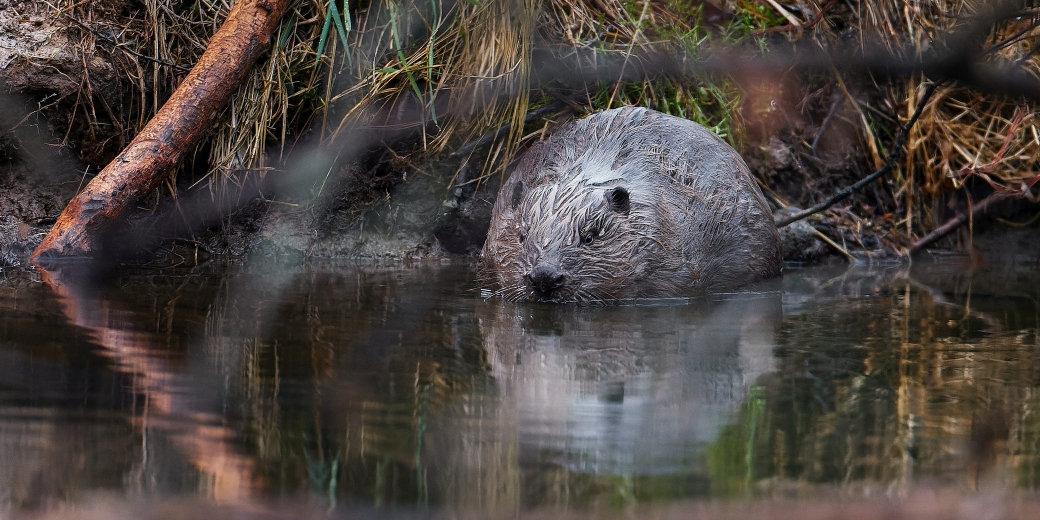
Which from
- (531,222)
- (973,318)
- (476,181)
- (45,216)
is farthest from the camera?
(476,181)

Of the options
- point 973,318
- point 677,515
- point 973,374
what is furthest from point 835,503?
point 973,318

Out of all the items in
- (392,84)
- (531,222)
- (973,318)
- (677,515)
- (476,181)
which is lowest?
(677,515)

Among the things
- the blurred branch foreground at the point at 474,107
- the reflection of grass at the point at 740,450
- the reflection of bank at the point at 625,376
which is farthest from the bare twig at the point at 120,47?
the reflection of grass at the point at 740,450

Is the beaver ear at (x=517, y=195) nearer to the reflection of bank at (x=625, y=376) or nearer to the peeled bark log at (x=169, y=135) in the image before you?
the reflection of bank at (x=625, y=376)

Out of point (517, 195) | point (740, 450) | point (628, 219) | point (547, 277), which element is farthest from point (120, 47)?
point (740, 450)

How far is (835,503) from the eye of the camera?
180cm

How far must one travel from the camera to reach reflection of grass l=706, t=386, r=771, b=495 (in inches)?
75.4

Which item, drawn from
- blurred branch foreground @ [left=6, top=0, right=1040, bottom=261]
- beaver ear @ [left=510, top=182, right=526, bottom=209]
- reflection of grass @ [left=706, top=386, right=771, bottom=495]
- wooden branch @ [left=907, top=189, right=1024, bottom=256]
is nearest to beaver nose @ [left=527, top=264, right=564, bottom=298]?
beaver ear @ [left=510, top=182, right=526, bottom=209]

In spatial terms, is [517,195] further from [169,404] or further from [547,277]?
[169,404]

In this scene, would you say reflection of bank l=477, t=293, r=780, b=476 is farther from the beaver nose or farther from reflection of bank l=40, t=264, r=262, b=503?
reflection of bank l=40, t=264, r=262, b=503

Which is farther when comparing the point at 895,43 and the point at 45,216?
the point at 895,43

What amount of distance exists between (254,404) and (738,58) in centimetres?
510

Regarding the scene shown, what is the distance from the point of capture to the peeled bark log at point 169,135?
4730mm

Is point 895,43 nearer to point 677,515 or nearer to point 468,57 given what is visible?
point 468,57
